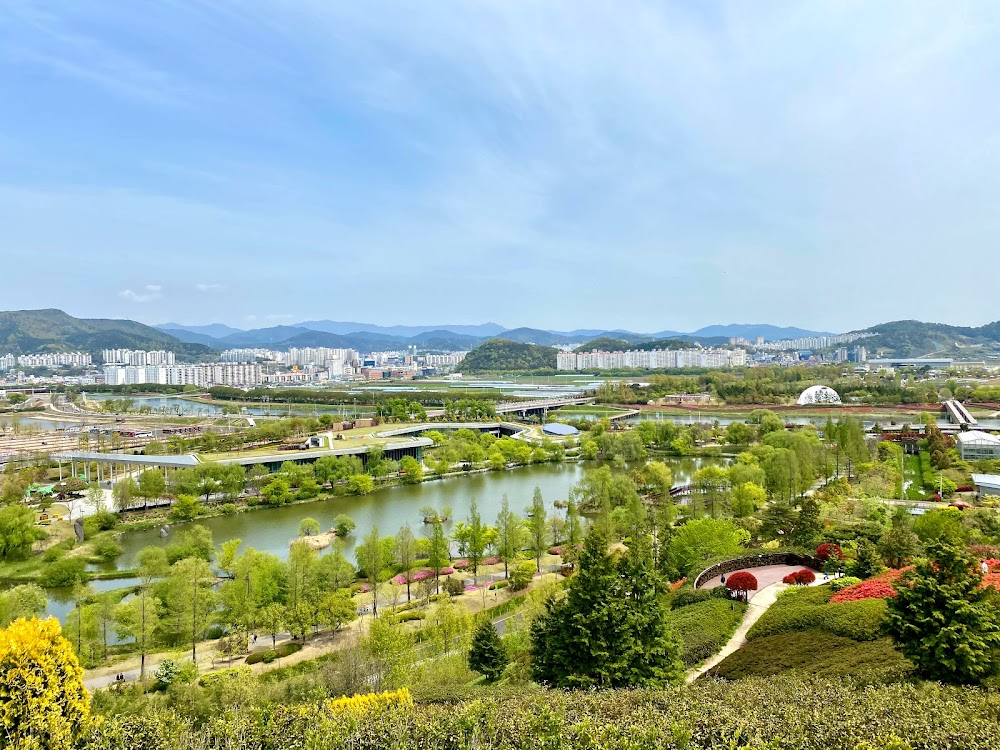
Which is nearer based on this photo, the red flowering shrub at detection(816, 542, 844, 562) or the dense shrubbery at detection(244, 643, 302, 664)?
the dense shrubbery at detection(244, 643, 302, 664)

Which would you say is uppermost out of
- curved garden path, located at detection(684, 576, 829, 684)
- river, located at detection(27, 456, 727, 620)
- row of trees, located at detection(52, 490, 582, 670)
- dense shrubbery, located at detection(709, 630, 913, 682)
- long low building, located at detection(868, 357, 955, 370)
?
long low building, located at detection(868, 357, 955, 370)

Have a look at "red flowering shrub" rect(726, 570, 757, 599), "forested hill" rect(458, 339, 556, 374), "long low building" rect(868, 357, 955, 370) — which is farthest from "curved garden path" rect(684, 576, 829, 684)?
"forested hill" rect(458, 339, 556, 374)

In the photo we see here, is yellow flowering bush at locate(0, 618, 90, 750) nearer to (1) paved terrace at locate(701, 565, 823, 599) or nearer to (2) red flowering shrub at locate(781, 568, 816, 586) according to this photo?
(1) paved terrace at locate(701, 565, 823, 599)

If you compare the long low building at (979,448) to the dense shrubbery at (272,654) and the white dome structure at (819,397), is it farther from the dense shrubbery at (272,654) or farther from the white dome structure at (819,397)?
the dense shrubbery at (272,654)

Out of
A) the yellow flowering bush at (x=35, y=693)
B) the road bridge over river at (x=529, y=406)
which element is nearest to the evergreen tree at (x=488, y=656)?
the yellow flowering bush at (x=35, y=693)

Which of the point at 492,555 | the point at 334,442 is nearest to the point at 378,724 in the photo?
the point at 492,555

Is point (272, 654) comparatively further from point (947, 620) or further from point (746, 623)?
point (947, 620)
